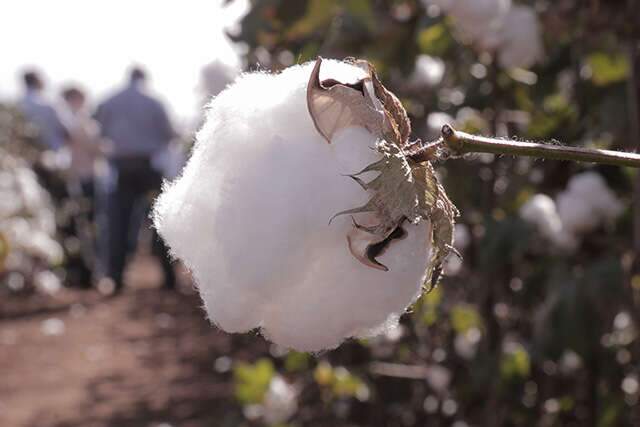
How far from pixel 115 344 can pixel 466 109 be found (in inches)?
139

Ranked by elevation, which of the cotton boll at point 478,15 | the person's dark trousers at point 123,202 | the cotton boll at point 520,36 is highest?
the cotton boll at point 478,15

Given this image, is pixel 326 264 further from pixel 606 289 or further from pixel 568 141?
pixel 568 141

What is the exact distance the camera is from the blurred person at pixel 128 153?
5848 mm

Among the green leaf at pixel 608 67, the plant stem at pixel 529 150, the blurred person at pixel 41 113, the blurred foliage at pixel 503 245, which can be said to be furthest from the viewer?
the blurred person at pixel 41 113

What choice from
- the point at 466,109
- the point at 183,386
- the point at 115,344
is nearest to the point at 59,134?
the point at 115,344

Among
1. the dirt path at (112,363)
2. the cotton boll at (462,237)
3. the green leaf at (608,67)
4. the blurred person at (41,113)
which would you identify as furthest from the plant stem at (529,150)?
the blurred person at (41,113)

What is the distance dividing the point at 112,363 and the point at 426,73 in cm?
303

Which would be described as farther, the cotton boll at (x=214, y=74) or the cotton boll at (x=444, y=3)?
the cotton boll at (x=214, y=74)

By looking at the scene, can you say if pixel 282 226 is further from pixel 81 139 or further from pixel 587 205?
pixel 81 139

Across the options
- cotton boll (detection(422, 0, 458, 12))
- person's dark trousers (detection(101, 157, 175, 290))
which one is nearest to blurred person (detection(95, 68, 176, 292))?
person's dark trousers (detection(101, 157, 175, 290))

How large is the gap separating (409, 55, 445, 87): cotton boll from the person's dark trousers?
13.1ft

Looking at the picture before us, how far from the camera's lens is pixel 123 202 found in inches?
251

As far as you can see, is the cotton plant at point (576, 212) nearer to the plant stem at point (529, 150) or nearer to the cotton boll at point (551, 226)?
the cotton boll at point (551, 226)

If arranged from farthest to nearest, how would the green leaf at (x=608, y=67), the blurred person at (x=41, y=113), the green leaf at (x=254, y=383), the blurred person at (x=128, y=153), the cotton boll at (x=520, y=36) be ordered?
the blurred person at (x=41, y=113)
the blurred person at (x=128, y=153)
the green leaf at (x=254, y=383)
the green leaf at (x=608, y=67)
the cotton boll at (x=520, y=36)
